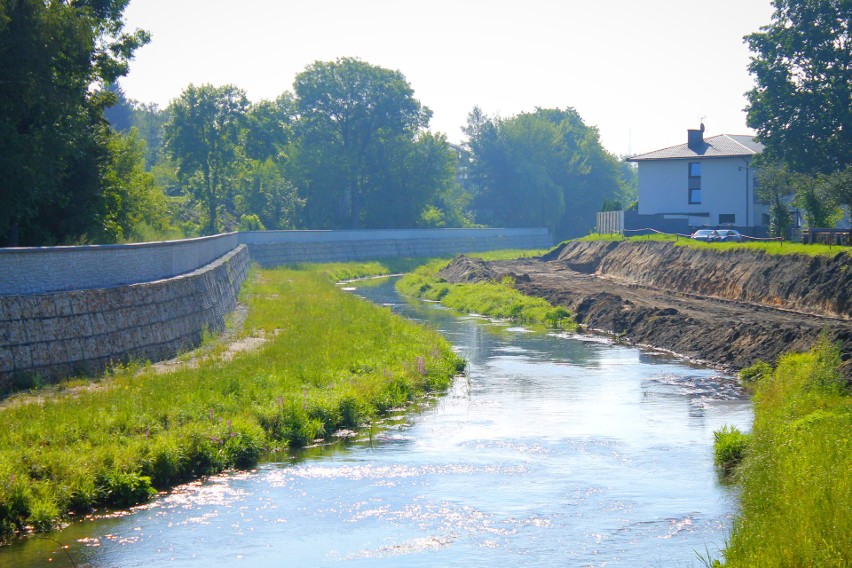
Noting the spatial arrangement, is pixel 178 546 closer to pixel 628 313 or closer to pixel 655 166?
pixel 628 313

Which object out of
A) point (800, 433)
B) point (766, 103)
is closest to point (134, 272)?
point (800, 433)

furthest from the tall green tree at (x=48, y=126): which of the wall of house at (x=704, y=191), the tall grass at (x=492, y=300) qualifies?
the wall of house at (x=704, y=191)

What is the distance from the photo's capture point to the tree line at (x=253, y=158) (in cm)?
3319

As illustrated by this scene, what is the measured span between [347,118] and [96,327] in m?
91.6

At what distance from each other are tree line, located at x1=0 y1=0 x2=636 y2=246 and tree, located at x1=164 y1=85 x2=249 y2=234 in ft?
0.48

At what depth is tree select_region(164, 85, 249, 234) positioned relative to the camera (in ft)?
334

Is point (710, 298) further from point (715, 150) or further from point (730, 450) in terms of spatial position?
point (715, 150)

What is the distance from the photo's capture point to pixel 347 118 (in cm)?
11512

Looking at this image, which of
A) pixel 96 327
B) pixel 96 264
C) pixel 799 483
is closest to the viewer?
pixel 799 483

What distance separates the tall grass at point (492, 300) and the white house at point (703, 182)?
83.5ft

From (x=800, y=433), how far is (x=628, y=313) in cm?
2767

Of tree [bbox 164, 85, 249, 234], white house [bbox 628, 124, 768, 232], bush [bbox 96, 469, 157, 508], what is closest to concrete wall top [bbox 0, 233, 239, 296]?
bush [bbox 96, 469, 157, 508]

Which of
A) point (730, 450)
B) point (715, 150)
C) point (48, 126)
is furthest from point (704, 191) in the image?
point (730, 450)

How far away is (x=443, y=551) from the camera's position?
1481cm
